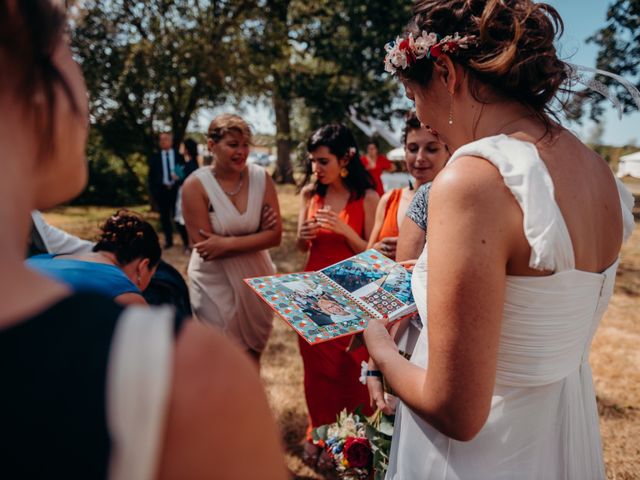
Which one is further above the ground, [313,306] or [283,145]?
[283,145]

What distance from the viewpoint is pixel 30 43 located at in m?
0.53

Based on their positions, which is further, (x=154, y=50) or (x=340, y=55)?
(x=340, y=55)

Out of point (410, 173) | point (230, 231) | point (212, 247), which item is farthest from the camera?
point (230, 231)

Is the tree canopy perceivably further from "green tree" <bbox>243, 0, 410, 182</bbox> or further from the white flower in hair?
the white flower in hair

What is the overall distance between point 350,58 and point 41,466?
49.2 ft

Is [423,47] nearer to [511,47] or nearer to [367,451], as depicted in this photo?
[511,47]

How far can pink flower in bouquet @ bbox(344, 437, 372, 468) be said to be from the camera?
5.98ft

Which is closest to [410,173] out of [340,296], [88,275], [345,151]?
[345,151]

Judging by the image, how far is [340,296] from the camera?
1.75 meters

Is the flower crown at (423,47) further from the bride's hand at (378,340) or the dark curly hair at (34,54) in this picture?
the dark curly hair at (34,54)

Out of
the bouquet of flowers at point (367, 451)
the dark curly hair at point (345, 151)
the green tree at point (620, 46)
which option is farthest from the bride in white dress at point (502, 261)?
the green tree at point (620, 46)

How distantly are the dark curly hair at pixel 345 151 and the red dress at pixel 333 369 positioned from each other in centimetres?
19

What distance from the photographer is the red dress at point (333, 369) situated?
10.2 ft

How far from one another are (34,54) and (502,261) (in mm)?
926
